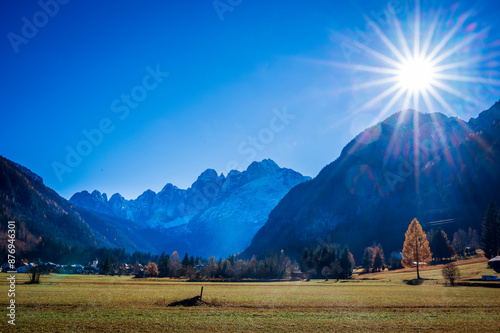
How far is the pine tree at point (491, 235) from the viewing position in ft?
320

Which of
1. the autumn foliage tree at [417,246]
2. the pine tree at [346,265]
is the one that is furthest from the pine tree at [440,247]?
the autumn foliage tree at [417,246]

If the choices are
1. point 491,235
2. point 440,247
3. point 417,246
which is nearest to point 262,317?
point 417,246

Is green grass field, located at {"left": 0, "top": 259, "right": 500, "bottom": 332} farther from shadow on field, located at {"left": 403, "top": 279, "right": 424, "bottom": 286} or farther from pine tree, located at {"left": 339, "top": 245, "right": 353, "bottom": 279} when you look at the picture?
pine tree, located at {"left": 339, "top": 245, "right": 353, "bottom": 279}

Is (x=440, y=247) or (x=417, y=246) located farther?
(x=440, y=247)

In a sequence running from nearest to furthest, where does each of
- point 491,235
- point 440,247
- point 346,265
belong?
point 491,235 < point 346,265 < point 440,247

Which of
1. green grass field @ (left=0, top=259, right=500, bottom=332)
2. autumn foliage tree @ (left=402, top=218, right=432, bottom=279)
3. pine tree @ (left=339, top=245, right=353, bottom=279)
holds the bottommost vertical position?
pine tree @ (left=339, top=245, right=353, bottom=279)

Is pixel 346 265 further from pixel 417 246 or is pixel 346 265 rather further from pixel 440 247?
pixel 440 247

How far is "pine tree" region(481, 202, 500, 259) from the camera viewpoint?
97.5 metres

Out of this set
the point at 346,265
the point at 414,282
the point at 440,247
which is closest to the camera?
the point at 414,282

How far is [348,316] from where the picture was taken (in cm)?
2964

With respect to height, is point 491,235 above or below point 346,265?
above

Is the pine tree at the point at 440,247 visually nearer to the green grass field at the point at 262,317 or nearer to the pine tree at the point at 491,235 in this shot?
the pine tree at the point at 491,235

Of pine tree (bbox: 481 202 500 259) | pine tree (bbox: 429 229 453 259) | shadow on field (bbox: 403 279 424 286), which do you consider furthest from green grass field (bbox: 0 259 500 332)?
pine tree (bbox: 429 229 453 259)

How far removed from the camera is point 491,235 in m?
99.4
